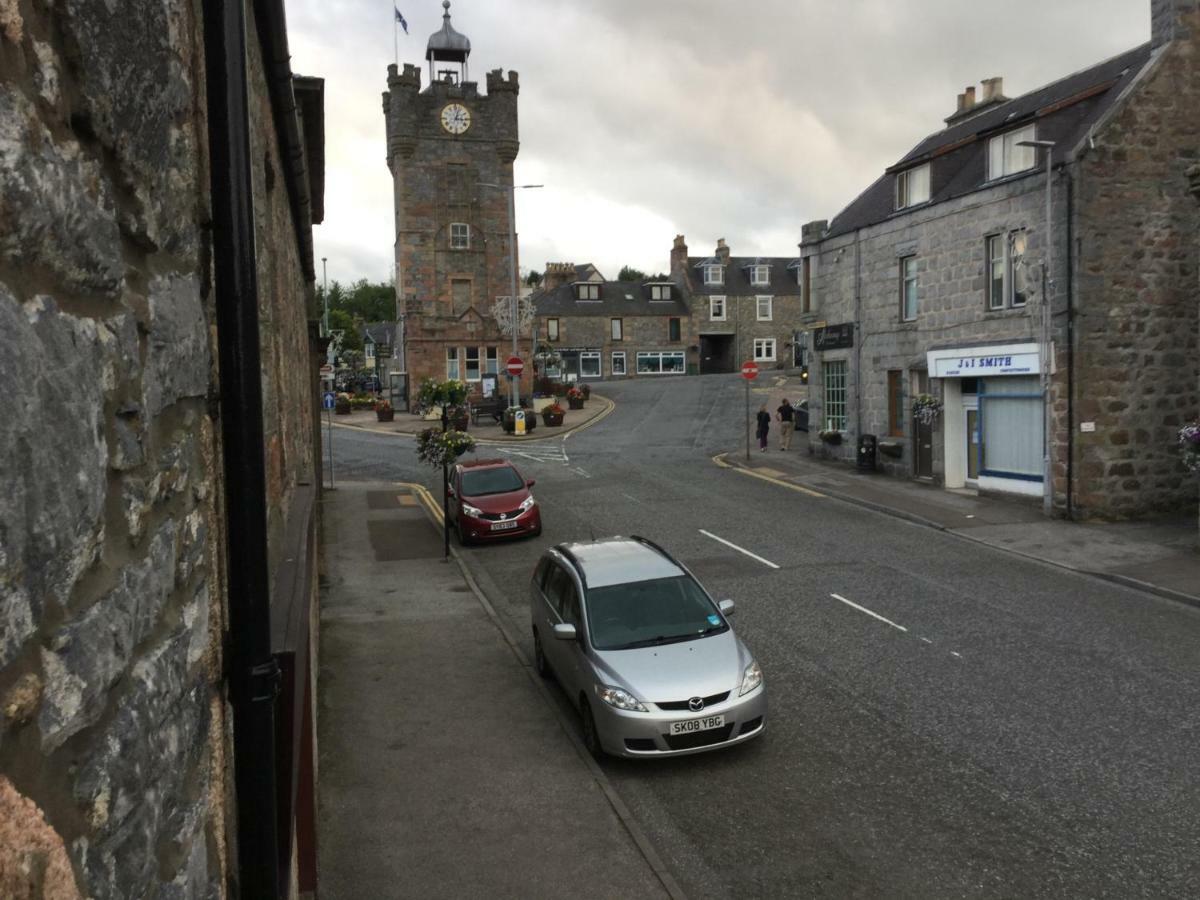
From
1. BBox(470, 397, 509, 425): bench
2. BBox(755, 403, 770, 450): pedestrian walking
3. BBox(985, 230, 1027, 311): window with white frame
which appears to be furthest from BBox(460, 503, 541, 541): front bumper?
BBox(470, 397, 509, 425): bench

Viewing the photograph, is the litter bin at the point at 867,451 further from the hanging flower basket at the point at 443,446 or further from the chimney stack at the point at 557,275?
the chimney stack at the point at 557,275

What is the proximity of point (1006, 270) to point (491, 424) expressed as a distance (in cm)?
2708

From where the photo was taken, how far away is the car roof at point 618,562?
38.6 ft

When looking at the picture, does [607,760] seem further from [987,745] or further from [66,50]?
[66,50]

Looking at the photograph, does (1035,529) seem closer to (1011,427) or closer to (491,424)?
(1011,427)

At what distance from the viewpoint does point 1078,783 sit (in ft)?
29.7

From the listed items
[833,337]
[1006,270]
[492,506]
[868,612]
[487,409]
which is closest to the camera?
[868,612]

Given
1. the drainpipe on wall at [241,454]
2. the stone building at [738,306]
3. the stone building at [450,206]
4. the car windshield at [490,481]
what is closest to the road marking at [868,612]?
the car windshield at [490,481]

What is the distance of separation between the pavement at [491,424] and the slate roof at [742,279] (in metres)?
19.2

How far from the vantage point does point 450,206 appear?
175 feet

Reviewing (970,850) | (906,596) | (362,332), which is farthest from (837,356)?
(362,332)

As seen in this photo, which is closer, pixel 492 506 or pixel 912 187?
pixel 492 506

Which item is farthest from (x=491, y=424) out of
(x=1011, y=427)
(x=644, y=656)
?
(x=644, y=656)

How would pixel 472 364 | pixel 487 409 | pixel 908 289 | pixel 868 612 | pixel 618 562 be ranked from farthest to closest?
pixel 472 364
pixel 487 409
pixel 908 289
pixel 868 612
pixel 618 562
